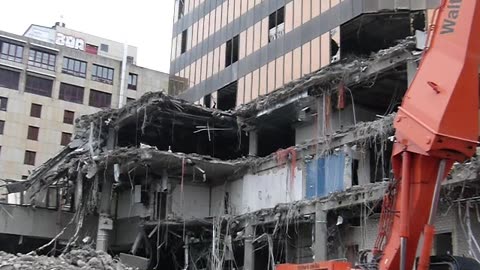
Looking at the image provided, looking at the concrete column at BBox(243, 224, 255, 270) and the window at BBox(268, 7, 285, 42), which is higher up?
the window at BBox(268, 7, 285, 42)

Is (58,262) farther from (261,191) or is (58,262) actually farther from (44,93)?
(44,93)

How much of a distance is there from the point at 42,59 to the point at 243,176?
4364 cm

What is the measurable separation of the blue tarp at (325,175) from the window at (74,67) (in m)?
48.5

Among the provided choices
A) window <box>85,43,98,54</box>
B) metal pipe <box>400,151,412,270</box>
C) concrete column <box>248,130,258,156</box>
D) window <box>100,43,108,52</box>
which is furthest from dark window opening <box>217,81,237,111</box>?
window <box>100,43,108,52</box>

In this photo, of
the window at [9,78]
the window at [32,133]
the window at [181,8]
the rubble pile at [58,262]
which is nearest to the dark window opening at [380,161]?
the rubble pile at [58,262]

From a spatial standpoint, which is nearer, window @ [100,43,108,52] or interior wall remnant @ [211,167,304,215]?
interior wall remnant @ [211,167,304,215]

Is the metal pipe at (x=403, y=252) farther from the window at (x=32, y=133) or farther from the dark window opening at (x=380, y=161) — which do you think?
the window at (x=32, y=133)

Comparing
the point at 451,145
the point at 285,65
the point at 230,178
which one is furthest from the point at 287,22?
the point at 451,145

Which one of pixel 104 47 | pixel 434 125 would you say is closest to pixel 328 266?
pixel 434 125

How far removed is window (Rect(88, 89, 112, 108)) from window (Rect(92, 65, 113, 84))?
5.00 feet

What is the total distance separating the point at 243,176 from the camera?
3250 centimetres

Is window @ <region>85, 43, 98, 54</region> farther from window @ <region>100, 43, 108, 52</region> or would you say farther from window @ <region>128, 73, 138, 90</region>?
window @ <region>128, 73, 138, 90</region>

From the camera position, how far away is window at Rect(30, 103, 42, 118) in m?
67.5

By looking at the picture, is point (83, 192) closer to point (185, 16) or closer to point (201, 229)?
point (201, 229)
